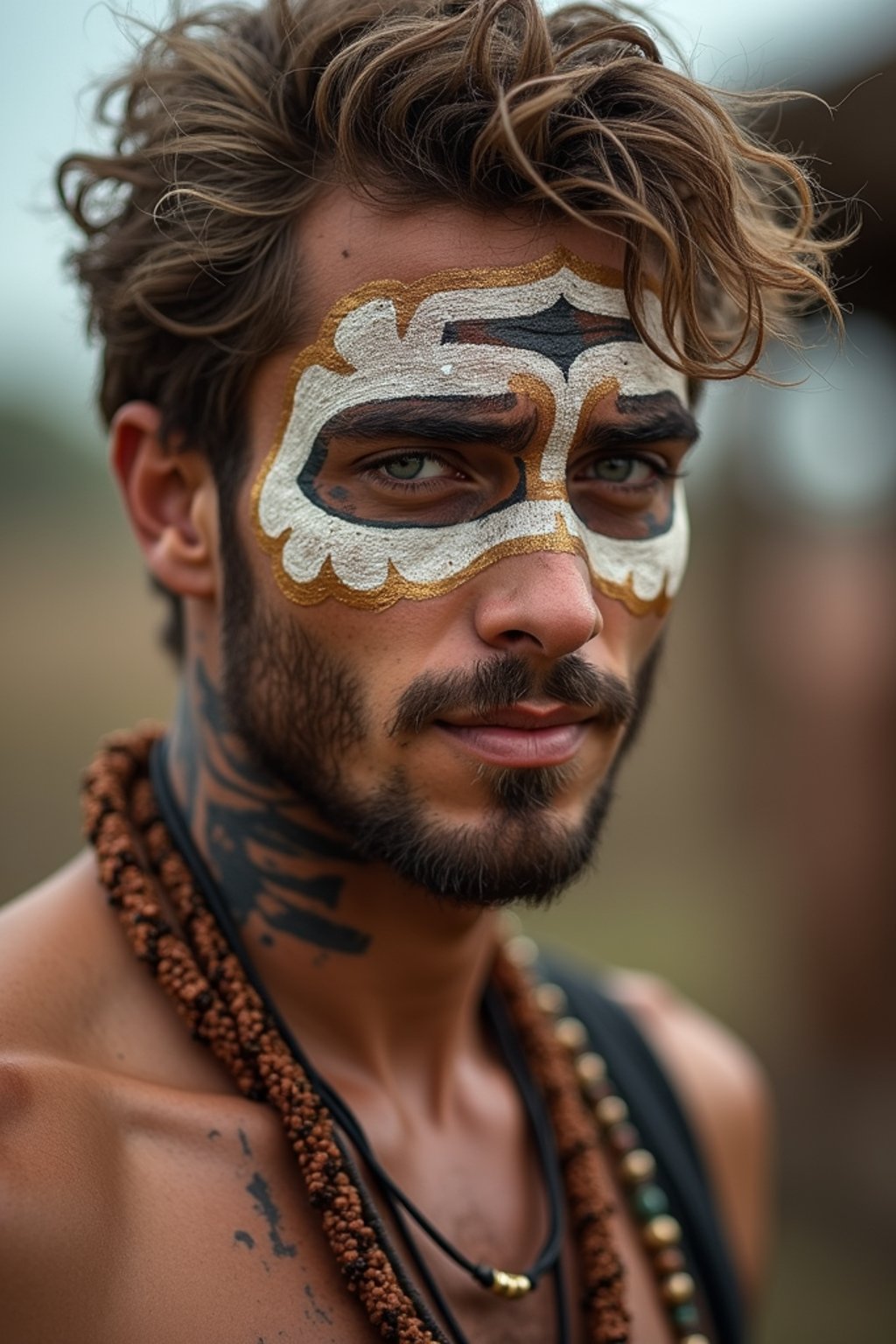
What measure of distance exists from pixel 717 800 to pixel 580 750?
11.3m

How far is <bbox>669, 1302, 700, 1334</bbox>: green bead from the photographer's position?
2707 mm

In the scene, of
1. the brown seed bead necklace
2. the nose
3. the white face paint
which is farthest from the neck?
the nose

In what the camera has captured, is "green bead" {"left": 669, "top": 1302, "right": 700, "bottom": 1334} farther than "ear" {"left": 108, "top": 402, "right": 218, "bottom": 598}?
Yes

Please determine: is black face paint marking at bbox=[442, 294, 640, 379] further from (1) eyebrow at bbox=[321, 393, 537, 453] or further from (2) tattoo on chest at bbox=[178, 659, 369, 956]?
(2) tattoo on chest at bbox=[178, 659, 369, 956]

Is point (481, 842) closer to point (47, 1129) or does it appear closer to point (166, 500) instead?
point (47, 1129)

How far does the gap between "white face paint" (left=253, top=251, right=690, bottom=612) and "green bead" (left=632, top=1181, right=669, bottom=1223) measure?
4.69 ft

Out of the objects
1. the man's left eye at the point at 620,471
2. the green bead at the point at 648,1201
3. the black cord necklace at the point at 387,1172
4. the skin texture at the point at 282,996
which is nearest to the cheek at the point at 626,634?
the skin texture at the point at 282,996

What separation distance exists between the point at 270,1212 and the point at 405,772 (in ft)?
2.51

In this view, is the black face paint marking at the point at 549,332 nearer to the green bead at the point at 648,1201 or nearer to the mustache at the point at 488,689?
the mustache at the point at 488,689

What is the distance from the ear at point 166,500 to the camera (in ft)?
8.52

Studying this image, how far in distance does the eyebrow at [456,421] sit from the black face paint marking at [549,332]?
10 centimetres

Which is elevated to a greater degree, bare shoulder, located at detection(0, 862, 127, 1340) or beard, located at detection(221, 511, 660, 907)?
beard, located at detection(221, 511, 660, 907)

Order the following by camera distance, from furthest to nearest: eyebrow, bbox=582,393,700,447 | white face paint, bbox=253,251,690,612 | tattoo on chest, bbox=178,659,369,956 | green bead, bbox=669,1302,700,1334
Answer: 1. green bead, bbox=669,1302,700,1334
2. tattoo on chest, bbox=178,659,369,956
3. eyebrow, bbox=582,393,700,447
4. white face paint, bbox=253,251,690,612

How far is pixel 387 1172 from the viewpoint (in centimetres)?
242
